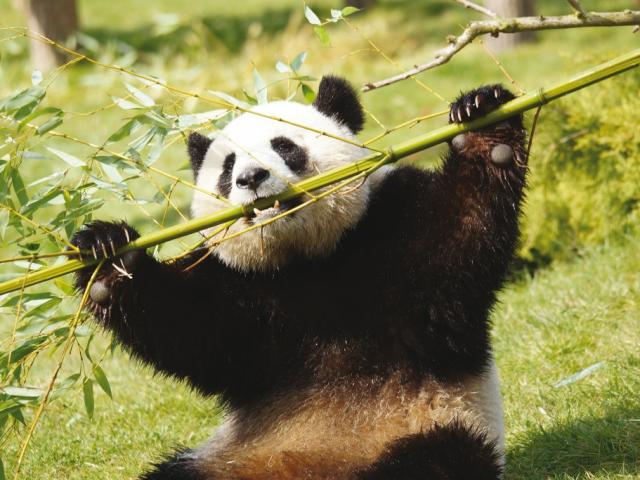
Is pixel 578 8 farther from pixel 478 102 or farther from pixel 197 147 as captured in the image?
pixel 197 147

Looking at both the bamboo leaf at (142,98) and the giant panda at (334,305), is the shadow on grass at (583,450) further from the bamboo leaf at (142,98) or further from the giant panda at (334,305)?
the bamboo leaf at (142,98)

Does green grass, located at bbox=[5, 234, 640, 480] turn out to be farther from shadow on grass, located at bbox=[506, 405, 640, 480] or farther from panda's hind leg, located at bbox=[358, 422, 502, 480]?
panda's hind leg, located at bbox=[358, 422, 502, 480]

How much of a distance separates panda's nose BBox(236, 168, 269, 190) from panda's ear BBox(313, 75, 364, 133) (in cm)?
69

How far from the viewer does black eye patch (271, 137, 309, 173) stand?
3510 mm

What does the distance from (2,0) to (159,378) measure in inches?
656

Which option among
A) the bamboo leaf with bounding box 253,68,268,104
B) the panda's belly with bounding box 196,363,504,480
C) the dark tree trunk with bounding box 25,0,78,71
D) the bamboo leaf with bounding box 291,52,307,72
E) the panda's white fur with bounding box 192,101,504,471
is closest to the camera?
the panda's belly with bounding box 196,363,504,480

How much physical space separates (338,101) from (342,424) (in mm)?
1292

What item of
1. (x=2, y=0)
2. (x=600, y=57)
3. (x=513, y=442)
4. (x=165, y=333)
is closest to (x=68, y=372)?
(x=165, y=333)

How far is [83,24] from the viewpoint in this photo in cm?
1758

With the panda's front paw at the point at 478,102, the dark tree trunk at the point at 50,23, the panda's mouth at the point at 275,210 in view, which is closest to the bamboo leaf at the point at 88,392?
the panda's mouth at the point at 275,210

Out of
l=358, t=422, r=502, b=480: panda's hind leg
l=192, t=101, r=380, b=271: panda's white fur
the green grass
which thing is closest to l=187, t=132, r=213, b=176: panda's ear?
l=192, t=101, r=380, b=271: panda's white fur

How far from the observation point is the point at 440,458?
3.03m

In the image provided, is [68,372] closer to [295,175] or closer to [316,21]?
[295,175]

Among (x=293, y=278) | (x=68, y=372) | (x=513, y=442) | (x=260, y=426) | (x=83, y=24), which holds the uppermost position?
(x=293, y=278)
